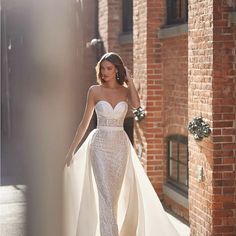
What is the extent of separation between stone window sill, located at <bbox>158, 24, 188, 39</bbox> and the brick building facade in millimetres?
12

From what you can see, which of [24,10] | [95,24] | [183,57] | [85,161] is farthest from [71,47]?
[85,161]

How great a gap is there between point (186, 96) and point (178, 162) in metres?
1.15

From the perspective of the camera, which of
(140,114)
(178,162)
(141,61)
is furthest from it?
(141,61)

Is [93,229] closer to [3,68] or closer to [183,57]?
[183,57]

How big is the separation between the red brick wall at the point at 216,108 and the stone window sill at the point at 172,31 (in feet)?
3.46

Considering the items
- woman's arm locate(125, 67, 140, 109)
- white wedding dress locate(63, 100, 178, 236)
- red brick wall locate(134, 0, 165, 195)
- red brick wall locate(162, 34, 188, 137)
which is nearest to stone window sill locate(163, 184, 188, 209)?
red brick wall locate(134, 0, 165, 195)

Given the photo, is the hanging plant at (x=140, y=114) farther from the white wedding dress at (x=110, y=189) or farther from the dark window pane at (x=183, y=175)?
the white wedding dress at (x=110, y=189)

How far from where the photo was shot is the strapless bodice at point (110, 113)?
6598mm

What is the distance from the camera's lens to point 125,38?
11625mm

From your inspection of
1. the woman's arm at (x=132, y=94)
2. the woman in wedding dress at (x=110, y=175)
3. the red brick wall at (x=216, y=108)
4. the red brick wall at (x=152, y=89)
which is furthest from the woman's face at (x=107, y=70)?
the red brick wall at (x=152, y=89)

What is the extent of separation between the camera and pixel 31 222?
816cm

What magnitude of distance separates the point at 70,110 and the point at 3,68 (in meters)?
7.26

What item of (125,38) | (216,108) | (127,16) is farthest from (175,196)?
(127,16)

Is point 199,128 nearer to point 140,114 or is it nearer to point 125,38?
point 140,114
